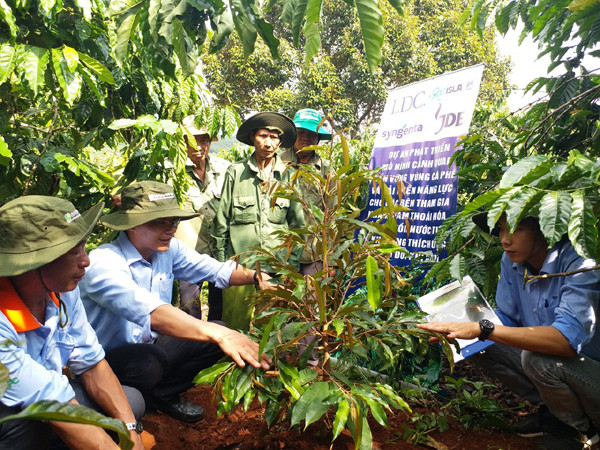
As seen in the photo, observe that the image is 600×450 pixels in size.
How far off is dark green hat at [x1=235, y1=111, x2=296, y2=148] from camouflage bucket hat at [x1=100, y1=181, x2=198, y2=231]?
1080 mm

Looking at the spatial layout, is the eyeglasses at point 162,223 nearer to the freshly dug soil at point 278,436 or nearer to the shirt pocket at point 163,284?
the shirt pocket at point 163,284

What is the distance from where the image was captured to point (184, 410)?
98.0 inches

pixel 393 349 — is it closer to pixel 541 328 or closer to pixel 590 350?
pixel 541 328

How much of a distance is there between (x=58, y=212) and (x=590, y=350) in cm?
235

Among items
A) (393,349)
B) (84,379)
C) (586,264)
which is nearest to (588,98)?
(586,264)

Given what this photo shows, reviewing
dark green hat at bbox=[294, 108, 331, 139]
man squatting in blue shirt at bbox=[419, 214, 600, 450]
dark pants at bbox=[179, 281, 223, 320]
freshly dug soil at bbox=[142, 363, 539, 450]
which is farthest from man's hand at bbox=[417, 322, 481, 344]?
dark green hat at bbox=[294, 108, 331, 139]

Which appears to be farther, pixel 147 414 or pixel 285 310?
pixel 147 414

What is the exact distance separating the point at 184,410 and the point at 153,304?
770 mm

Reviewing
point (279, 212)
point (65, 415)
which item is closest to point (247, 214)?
point (279, 212)

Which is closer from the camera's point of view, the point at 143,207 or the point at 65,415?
the point at 65,415

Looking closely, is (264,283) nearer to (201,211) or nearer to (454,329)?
(454,329)

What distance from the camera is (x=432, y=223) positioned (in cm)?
331

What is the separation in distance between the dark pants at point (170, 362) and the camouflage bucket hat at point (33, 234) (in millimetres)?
815

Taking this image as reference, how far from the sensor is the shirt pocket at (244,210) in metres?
3.14
